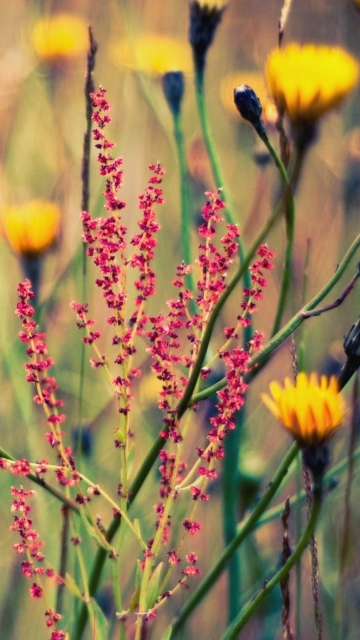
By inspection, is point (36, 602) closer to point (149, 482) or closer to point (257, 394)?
point (149, 482)

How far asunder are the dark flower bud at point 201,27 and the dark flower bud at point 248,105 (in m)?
0.18

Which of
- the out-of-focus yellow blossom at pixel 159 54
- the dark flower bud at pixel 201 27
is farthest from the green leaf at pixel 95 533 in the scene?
the out-of-focus yellow blossom at pixel 159 54

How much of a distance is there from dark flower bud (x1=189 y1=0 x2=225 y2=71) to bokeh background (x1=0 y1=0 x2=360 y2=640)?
5 cm

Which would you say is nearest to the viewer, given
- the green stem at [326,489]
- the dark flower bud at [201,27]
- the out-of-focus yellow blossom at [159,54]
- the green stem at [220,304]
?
the green stem at [220,304]

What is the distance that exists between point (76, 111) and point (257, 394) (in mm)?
500

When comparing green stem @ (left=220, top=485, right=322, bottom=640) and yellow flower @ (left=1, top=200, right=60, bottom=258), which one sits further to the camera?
yellow flower @ (left=1, top=200, right=60, bottom=258)

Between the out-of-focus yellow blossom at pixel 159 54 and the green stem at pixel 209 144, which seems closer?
the green stem at pixel 209 144

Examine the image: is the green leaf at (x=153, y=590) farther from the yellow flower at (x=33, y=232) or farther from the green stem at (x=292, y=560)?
the yellow flower at (x=33, y=232)

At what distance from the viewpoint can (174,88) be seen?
622 millimetres

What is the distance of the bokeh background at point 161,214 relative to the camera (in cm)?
60

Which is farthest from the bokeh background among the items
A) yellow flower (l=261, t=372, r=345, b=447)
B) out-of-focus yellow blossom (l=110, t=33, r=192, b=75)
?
yellow flower (l=261, t=372, r=345, b=447)

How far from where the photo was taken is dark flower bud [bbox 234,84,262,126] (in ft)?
1.22

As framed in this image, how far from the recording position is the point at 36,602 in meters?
0.64

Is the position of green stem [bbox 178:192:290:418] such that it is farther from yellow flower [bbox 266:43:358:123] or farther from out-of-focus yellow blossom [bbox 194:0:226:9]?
out-of-focus yellow blossom [bbox 194:0:226:9]
